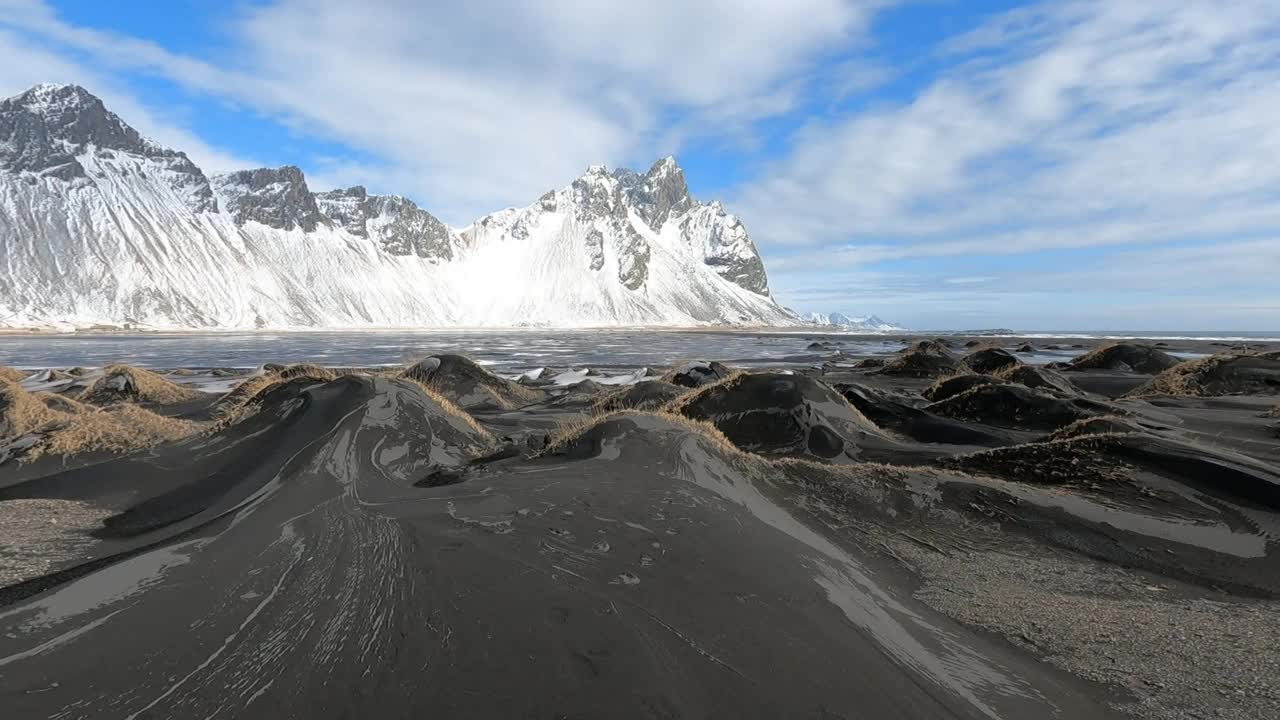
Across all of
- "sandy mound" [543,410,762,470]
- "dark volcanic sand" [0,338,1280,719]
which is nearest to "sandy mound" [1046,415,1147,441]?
"dark volcanic sand" [0,338,1280,719]

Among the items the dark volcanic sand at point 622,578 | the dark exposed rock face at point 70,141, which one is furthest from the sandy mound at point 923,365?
the dark exposed rock face at point 70,141

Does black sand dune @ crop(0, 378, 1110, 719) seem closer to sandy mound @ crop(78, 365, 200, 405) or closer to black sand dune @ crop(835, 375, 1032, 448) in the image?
black sand dune @ crop(835, 375, 1032, 448)

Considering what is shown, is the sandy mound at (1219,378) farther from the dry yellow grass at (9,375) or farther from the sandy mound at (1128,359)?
the dry yellow grass at (9,375)

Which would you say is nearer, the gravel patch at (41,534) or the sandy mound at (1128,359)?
the gravel patch at (41,534)

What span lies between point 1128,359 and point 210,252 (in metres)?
164

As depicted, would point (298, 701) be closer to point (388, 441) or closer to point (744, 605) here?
point (744, 605)

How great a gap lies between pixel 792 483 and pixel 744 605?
141 inches

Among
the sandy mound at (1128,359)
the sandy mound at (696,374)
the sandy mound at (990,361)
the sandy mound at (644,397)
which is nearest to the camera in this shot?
the sandy mound at (644,397)

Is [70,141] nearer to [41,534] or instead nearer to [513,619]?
[41,534]

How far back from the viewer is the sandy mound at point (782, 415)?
12.1 metres

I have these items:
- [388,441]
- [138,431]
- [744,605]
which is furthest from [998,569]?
[138,431]

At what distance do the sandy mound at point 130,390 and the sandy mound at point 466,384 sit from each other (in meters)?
7.51

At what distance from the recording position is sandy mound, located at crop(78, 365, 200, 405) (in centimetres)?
1988

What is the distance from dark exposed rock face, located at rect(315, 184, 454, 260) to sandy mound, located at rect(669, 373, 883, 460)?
7452 inches
